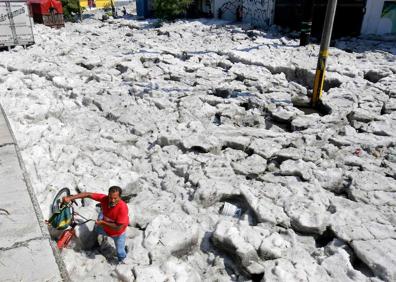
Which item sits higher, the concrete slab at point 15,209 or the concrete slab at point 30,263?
the concrete slab at point 15,209

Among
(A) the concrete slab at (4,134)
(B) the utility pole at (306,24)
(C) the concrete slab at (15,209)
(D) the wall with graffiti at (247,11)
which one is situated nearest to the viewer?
(C) the concrete slab at (15,209)

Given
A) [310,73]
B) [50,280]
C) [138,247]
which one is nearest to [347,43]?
[310,73]

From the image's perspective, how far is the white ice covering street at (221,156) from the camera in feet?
12.9

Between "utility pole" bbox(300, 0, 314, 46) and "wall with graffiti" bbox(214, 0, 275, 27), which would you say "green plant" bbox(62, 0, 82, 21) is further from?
"utility pole" bbox(300, 0, 314, 46)

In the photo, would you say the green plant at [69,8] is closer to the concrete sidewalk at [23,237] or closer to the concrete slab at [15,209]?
the concrete slab at [15,209]

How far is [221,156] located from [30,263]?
339 cm

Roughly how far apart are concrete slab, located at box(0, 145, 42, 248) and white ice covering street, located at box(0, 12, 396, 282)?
34 centimetres

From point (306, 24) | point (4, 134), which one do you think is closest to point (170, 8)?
point (306, 24)

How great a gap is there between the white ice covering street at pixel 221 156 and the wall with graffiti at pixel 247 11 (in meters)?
7.45

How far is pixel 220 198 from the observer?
16.2 ft

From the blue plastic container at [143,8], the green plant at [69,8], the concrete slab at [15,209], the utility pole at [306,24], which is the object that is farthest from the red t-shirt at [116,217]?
the green plant at [69,8]

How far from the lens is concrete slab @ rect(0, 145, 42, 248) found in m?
3.74

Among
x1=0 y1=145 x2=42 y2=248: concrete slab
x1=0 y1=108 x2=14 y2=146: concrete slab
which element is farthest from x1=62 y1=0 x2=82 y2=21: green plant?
x1=0 y1=145 x2=42 y2=248: concrete slab

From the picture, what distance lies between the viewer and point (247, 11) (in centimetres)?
1989
